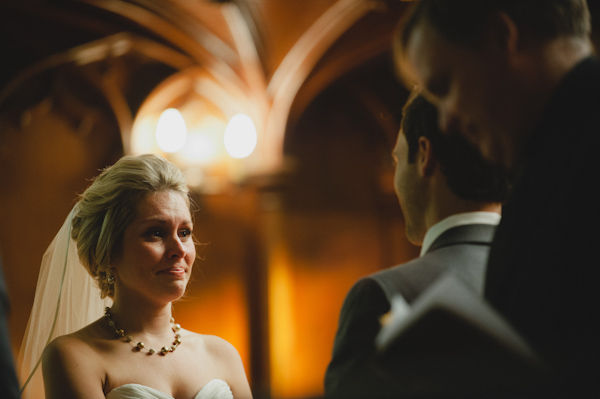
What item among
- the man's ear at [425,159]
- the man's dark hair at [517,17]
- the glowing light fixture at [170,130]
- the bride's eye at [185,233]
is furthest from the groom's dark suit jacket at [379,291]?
the glowing light fixture at [170,130]

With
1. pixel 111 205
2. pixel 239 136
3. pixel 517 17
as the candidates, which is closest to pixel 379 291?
pixel 517 17

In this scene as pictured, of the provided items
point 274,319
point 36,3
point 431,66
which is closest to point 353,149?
point 274,319

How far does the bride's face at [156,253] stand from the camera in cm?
176

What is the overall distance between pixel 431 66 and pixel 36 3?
3953mm

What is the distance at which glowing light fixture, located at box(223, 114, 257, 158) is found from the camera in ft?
14.2

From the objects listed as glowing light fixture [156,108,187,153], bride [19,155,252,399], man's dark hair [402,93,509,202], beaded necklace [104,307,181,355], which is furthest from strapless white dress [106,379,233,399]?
glowing light fixture [156,108,187,153]

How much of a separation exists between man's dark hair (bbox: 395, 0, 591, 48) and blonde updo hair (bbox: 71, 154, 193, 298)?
3.84 feet

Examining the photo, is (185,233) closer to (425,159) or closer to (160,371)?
(160,371)

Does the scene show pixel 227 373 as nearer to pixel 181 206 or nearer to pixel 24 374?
pixel 181 206

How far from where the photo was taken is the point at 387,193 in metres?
5.18

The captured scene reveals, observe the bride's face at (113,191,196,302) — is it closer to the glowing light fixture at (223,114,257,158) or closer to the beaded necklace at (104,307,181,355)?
the beaded necklace at (104,307,181,355)

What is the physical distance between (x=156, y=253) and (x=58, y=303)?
1.45 ft

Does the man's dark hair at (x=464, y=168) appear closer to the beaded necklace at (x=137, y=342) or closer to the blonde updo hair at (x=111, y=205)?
the blonde updo hair at (x=111, y=205)

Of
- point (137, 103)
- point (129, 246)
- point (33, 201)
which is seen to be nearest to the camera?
point (129, 246)
